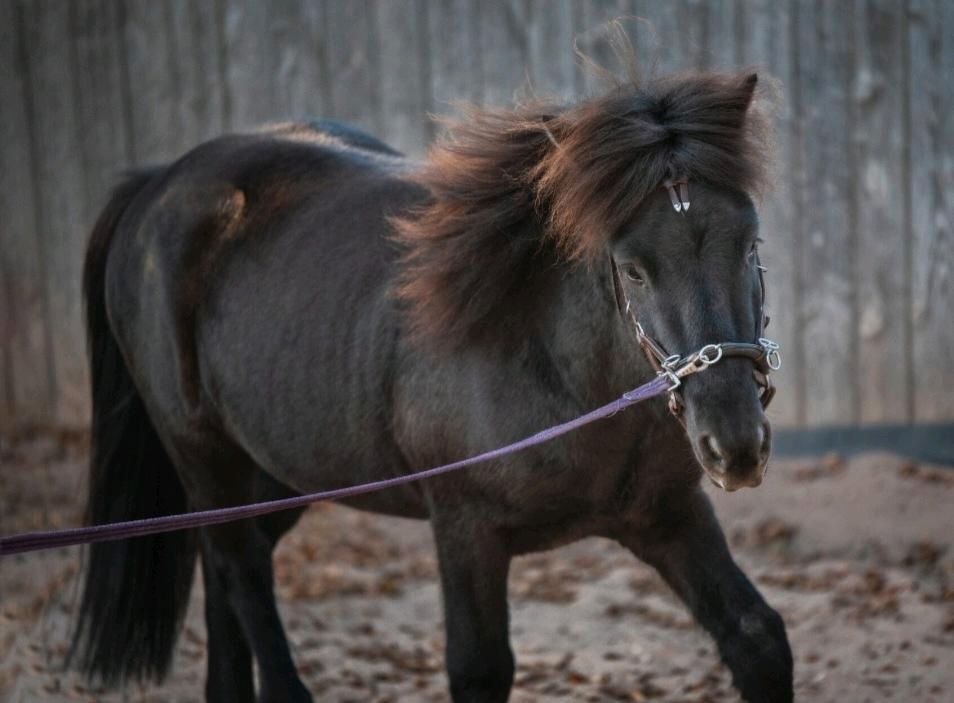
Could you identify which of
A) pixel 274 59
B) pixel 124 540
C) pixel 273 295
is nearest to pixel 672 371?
pixel 273 295

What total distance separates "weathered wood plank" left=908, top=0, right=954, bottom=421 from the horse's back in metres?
3.09

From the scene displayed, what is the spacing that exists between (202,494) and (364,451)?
95 cm

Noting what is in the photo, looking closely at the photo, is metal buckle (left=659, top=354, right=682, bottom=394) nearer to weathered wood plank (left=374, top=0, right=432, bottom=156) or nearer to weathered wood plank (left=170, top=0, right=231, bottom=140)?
weathered wood plank (left=374, top=0, right=432, bottom=156)

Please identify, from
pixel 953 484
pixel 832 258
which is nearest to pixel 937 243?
pixel 832 258

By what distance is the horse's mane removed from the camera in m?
3.14

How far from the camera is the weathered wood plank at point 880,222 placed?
6.74m

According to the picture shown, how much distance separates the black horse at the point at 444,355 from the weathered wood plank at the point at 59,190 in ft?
10.4

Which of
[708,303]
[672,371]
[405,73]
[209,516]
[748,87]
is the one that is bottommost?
[209,516]

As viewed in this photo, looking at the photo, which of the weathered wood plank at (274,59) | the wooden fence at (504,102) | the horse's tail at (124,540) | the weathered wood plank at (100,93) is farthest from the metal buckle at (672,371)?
the weathered wood plank at (100,93)

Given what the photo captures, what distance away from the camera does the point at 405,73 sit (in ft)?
24.4

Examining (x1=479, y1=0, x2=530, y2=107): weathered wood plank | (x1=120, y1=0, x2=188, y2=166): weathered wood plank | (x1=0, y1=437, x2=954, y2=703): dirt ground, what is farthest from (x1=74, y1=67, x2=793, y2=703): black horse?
(x1=120, y1=0, x2=188, y2=166): weathered wood plank

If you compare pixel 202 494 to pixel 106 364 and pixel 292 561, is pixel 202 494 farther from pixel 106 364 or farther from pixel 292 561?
pixel 292 561

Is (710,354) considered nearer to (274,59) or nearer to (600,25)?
(600,25)

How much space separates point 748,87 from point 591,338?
2.39ft
